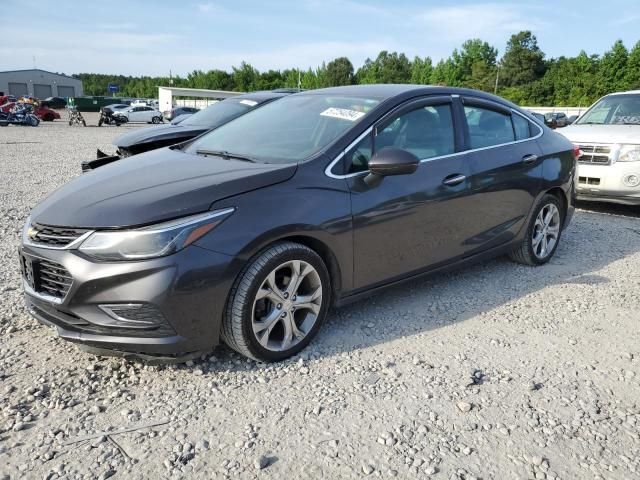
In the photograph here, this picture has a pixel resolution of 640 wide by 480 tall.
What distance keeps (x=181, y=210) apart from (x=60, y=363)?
1.20 meters

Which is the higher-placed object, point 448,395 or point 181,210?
point 181,210

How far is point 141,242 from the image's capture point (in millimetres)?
2650

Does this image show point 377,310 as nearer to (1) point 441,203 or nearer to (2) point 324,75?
(1) point 441,203

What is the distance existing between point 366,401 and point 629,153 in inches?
234

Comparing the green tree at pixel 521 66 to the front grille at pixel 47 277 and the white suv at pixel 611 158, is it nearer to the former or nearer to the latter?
the white suv at pixel 611 158

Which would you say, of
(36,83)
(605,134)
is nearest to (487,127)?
(605,134)

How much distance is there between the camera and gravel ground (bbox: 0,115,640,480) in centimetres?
231

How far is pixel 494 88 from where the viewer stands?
72688mm

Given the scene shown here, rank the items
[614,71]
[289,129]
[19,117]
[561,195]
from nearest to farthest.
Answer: [289,129] → [561,195] → [19,117] → [614,71]

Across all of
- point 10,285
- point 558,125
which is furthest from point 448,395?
point 558,125

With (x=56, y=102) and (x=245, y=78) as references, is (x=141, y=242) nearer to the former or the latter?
(x=56, y=102)

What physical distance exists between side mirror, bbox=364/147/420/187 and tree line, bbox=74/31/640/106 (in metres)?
50.5

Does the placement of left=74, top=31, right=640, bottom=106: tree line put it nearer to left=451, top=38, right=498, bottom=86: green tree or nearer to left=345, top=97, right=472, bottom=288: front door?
left=451, top=38, right=498, bottom=86: green tree

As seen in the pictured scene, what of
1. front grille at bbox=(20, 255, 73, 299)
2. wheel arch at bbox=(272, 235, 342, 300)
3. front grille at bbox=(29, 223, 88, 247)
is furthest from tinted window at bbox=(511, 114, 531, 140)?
front grille at bbox=(20, 255, 73, 299)
